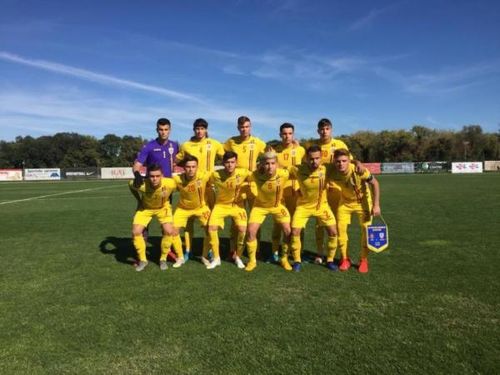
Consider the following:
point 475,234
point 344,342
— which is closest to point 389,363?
point 344,342

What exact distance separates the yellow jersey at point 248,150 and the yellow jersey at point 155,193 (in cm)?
123

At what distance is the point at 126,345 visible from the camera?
11.1ft

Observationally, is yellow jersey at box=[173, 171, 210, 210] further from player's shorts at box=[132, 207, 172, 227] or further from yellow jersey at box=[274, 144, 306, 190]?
yellow jersey at box=[274, 144, 306, 190]

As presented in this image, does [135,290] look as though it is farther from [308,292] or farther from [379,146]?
[379,146]

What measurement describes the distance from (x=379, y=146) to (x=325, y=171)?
74455 millimetres

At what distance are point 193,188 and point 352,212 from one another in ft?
8.46

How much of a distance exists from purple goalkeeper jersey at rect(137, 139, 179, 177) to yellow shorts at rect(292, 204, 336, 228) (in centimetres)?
244

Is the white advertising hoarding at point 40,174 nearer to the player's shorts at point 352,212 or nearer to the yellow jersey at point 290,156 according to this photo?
the yellow jersey at point 290,156

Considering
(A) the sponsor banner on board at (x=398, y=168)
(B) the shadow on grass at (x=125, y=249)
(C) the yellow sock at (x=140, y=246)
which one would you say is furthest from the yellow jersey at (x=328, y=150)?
(A) the sponsor banner on board at (x=398, y=168)

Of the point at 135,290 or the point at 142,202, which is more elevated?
the point at 142,202

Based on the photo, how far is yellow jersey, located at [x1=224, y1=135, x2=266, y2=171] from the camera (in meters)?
6.61

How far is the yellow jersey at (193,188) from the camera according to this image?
6.24 m

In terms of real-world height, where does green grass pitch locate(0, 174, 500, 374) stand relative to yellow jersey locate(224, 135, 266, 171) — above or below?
below

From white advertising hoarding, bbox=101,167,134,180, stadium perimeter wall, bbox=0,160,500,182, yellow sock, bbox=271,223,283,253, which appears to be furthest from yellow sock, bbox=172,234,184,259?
white advertising hoarding, bbox=101,167,134,180
